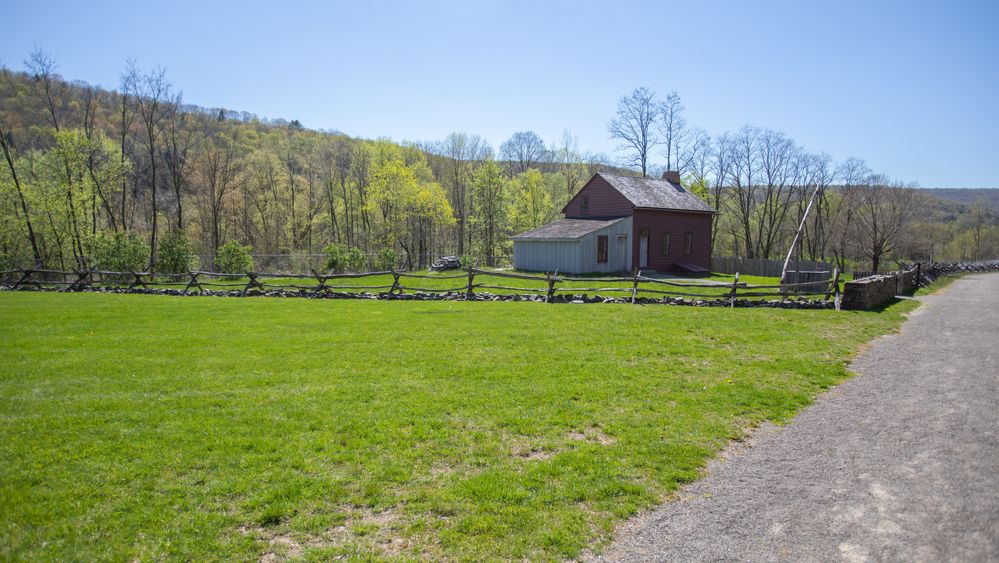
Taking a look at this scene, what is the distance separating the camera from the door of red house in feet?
104

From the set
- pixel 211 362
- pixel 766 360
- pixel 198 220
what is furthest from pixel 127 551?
pixel 198 220

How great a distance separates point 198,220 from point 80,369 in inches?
1860

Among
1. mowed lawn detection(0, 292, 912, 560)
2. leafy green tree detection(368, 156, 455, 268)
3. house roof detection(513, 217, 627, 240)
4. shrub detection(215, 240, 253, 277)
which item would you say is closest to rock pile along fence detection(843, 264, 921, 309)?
mowed lawn detection(0, 292, 912, 560)

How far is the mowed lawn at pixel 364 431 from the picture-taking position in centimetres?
386

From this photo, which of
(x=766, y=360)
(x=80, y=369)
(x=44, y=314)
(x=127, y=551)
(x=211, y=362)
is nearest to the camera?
(x=127, y=551)

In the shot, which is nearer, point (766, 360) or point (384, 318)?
point (766, 360)

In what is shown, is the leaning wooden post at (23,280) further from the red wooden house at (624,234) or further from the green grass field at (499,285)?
the red wooden house at (624,234)

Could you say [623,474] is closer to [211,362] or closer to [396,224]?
[211,362]

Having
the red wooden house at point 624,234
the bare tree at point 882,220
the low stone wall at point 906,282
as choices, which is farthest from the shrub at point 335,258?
the bare tree at point 882,220

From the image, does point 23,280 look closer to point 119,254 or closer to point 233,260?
point 119,254

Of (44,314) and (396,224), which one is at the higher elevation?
(396,224)

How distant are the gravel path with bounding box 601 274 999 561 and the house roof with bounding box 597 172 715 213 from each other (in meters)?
25.4

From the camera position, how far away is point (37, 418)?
5.88 metres

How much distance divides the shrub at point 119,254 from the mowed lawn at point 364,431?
1803 centimetres
